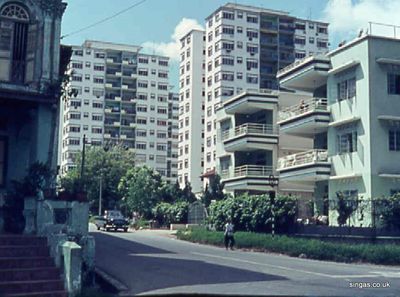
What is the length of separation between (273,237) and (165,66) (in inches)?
3583

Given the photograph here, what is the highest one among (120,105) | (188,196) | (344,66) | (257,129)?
(120,105)

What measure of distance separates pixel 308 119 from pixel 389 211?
11089 millimetres

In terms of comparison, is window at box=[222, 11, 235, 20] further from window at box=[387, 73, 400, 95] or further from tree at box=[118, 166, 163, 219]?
window at box=[387, 73, 400, 95]

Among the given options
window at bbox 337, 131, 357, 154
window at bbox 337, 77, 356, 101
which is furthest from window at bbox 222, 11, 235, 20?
window at bbox 337, 131, 357, 154

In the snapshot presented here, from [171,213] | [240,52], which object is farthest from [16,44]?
[240,52]

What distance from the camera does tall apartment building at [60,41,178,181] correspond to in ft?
347

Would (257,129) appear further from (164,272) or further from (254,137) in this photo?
(164,272)

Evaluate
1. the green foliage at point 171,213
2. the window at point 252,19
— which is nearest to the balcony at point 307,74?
the green foliage at point 171,213

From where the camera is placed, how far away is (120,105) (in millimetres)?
108625

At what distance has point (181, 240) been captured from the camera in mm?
36375

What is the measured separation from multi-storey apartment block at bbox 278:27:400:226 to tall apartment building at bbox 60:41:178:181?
71845 mm

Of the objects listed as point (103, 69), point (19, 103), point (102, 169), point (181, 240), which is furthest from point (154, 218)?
point (103, 69)

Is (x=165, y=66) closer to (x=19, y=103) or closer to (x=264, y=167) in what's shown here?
(x=264, y=167)

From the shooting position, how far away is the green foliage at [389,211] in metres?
26.2
